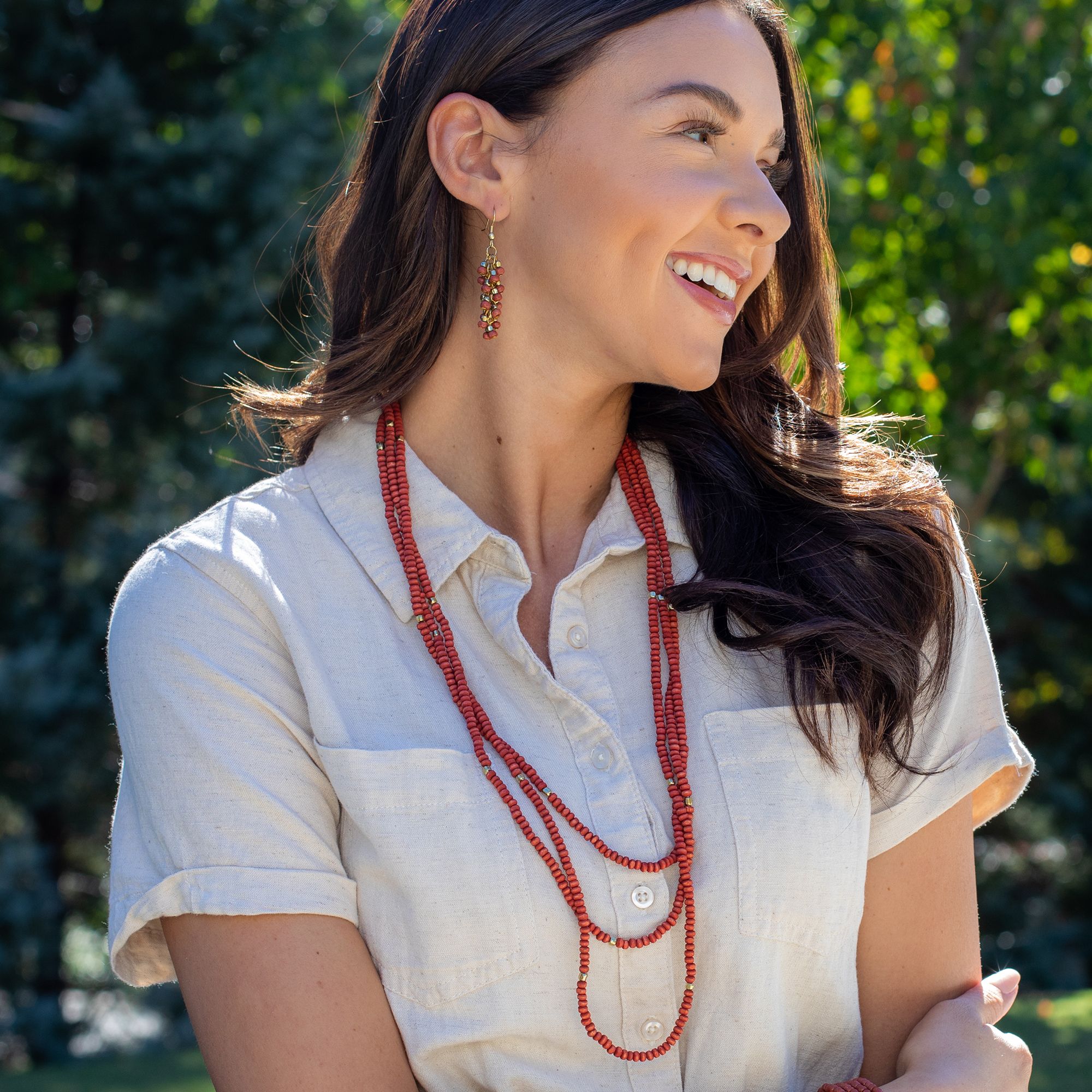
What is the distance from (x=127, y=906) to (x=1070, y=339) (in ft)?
18.9

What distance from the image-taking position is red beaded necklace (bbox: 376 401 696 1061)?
189cm

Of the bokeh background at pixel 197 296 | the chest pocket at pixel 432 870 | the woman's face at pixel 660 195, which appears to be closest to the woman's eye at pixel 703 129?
the woman's face at pixel 660 195

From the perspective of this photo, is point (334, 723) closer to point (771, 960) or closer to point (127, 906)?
point (127, 906)

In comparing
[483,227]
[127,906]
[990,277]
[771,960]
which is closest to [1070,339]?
[990,277]

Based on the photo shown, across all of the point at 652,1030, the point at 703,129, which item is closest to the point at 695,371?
the point at 703,129

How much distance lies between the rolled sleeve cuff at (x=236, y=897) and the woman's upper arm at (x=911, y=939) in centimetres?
75

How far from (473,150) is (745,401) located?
634mm

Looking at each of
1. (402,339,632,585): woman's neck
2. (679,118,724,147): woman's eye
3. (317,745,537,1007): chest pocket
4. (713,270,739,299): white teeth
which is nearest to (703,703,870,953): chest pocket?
(317,745,537,1007): chest pocket

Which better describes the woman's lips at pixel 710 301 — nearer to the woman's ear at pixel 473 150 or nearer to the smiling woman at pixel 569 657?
the smiling woman at pixel 569 657

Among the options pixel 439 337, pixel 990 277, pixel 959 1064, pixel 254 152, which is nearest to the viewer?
pixel 959 1064

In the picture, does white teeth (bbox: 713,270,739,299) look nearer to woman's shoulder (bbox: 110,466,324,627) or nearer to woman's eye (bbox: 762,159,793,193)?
woman's eye (bbox: 762,159,793,193)

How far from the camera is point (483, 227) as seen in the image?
2354mm

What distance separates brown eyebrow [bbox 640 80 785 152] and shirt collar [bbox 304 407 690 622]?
0.62 metres

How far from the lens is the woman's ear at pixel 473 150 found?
7.31 ft
